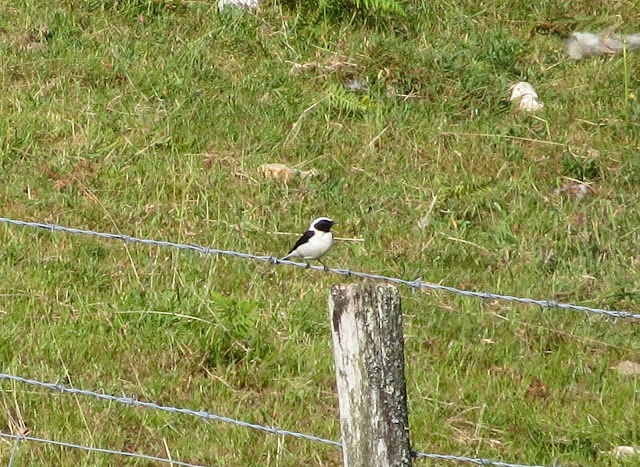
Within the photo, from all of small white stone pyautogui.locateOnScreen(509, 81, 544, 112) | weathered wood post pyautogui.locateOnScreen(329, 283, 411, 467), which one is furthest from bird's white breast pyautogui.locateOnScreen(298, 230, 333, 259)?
small white stone pyautogui.locateOnScreen(509, 81, 544, 112)

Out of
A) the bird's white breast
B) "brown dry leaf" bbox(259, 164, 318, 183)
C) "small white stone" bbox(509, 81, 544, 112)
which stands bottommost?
"brown dry leaf" bbox(259, 164, 318, 183)

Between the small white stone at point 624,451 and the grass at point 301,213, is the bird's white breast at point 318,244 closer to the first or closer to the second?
the grass at point 301,213

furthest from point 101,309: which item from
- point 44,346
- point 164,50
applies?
point 164,50

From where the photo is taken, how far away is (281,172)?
7.63 m

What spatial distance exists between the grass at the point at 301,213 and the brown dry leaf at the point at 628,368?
2.5 inches

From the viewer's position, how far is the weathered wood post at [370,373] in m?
3.34

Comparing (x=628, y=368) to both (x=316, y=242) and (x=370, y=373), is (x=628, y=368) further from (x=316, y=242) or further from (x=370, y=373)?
(x=370, y=373)

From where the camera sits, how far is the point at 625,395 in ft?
18.6

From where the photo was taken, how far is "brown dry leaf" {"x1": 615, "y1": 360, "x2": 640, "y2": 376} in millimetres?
5895

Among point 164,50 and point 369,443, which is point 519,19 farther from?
point 369,443

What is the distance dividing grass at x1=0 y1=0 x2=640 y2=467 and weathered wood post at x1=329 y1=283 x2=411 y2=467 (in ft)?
5.53

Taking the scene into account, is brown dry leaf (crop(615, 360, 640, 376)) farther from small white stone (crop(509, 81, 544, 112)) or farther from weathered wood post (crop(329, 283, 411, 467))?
small white stone (crop(509, 81, 544, 112))

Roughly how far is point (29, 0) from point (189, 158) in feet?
8.41

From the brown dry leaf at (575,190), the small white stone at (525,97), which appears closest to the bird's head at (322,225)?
the brown dry leaf at (575,190)
